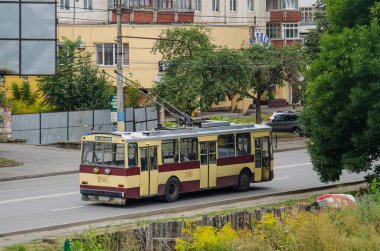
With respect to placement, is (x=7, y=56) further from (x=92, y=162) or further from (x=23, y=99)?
(x=23, y=99)

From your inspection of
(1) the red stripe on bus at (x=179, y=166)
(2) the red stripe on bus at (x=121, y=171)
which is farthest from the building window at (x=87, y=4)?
(2) the red stripe on bus at (x=121, y=171)

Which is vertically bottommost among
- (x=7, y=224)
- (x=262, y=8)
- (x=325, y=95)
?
(x=7, y=224)

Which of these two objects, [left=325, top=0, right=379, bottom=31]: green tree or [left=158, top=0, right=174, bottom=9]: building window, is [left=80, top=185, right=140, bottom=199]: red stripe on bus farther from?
[left=158, top=0, right=174, bottom=9]: building window

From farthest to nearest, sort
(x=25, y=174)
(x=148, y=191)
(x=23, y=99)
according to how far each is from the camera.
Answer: (x=23, y=99) → (x=25, y=174) → (x=148, y=191)

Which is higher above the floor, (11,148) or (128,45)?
(128,45)

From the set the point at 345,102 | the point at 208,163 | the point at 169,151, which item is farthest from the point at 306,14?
the point at 169,151

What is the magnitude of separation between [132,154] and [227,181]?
4.76m

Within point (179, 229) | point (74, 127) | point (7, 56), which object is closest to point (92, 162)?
point (7, 56)

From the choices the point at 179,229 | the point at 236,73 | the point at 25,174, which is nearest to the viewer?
the point at 179,229

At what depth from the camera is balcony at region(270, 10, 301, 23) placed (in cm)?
8862

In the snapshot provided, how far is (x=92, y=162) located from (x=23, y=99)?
3542cm

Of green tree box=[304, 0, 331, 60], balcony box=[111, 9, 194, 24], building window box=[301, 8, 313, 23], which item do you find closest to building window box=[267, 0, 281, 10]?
building window box=[301, 8, 313, 23]

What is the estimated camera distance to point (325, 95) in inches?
1268

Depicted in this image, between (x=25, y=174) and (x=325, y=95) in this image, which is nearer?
(x=325, y=95)
